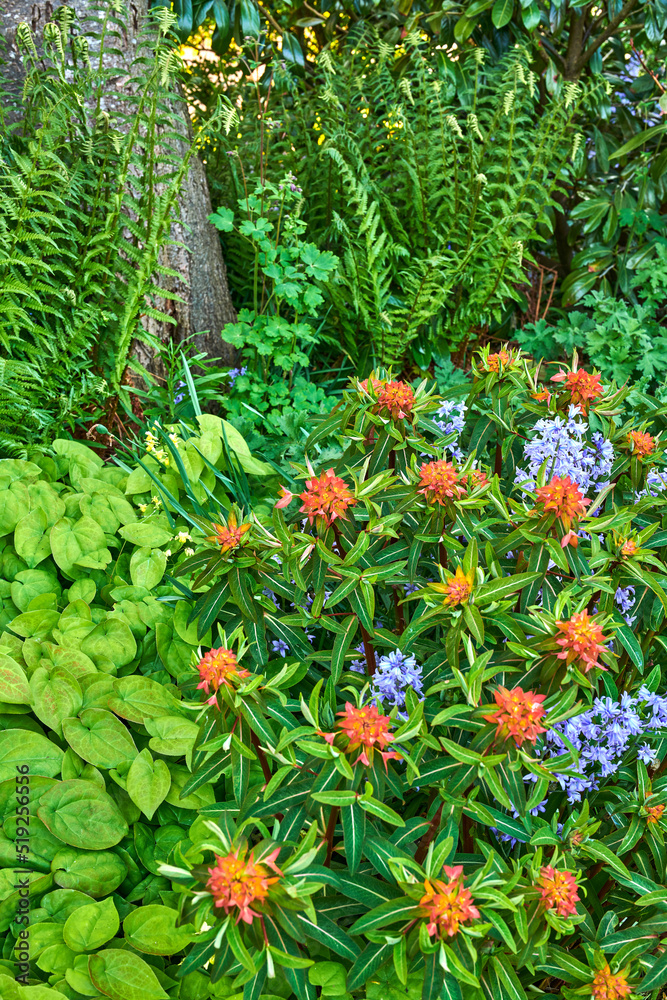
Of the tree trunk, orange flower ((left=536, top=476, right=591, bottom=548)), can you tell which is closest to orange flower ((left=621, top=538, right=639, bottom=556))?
orange flower ((left=536, top=476, right=591, bottom=548))

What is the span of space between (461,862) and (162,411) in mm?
2091

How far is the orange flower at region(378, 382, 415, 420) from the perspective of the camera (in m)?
1.59

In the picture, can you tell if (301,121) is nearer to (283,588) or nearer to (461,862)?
(283,588)

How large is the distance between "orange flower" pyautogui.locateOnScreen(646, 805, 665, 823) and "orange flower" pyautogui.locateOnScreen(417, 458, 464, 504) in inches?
28.8

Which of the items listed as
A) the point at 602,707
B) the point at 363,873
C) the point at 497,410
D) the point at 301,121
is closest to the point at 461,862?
the point at 363,873

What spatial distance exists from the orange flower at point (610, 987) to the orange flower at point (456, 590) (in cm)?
67

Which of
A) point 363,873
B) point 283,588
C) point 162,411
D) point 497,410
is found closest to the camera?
point 363,873

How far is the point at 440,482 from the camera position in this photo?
4.51ft

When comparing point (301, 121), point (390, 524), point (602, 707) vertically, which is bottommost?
point (602, 707)

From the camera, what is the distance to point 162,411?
2803 millimetres

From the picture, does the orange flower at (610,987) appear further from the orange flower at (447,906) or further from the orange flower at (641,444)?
the orange flower at (641,444)

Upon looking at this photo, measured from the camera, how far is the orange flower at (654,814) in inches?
52.8

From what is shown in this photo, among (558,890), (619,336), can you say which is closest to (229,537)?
(558,890)

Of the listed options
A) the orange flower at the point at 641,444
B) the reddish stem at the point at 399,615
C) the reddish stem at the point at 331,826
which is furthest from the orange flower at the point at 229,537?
the orange flower at the point at 641,444
